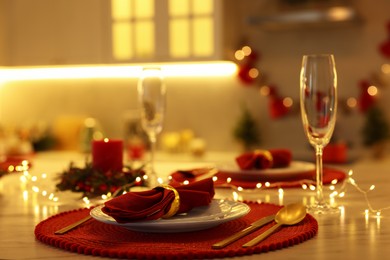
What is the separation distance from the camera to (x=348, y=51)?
3.34m

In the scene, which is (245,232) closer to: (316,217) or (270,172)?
(316,217)

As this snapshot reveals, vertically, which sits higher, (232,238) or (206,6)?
(206,6)

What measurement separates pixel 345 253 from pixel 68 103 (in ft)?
10.3

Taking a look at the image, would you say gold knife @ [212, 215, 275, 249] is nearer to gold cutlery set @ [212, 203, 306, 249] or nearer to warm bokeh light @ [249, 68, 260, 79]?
gold cutlery set @ [212, 203, 306, 249]

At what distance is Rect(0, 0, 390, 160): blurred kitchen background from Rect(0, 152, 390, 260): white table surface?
1.42m

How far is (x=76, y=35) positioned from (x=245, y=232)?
2.63 meters

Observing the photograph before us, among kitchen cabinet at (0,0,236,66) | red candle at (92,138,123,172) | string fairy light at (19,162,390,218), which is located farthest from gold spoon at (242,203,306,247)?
kitchen cabinet at (0,0,236,66)

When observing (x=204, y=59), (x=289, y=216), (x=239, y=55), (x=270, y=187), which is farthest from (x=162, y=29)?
(x=289, y=216)

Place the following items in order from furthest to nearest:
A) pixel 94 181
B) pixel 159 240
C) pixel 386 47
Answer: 1. pixel 386 47
2. pixel 94 181
3. pixel 159 240

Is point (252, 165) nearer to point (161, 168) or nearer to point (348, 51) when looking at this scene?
point (161, 168)

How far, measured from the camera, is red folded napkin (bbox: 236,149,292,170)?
172 cm

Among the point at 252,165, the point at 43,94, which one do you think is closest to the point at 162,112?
the point at 252,165

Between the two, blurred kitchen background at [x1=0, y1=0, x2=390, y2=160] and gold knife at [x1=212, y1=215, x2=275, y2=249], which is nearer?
gold knife at [x1=212, y1=215, x2=275, y2=249]

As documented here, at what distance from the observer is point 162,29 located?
11.0 feet
